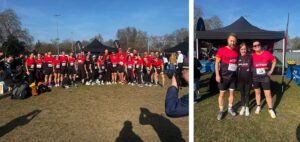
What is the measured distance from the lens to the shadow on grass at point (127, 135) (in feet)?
16.5

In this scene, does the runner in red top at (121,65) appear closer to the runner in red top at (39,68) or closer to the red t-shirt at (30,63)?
the runner in red top at (39,68)

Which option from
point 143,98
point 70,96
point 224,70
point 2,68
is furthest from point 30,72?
point 224,70

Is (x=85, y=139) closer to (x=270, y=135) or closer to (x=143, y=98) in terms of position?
(x=270, y=135)

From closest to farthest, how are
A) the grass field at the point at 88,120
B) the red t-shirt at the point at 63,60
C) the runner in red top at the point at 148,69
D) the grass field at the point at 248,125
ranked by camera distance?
1. the grass field at the point at 248,125
2. the grass field at the point at 88,120
3. the red t-shirt at the point at 63,60
4. the runner in red top at the point at 148,69

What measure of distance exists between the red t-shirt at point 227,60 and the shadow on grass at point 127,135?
1.94 meters

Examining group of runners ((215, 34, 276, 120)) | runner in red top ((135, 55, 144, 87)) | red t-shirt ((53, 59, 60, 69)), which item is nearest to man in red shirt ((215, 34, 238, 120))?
group of runners ((215, 34, 276, 120))

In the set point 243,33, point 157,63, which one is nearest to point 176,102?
point 243,33

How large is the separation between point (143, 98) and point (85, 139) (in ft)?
15.2

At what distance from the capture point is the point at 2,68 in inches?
506

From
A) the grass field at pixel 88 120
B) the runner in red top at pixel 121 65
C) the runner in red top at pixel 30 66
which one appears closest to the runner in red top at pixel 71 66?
the runner in red top at pixel 30 66

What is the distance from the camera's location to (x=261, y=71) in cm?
586

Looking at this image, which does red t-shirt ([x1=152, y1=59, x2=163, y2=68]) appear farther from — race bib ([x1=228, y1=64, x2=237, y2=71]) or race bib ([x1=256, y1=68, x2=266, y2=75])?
race bib ([x1=228, y1=64, x2=237, y2=71])

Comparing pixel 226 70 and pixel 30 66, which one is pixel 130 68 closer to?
pixel 30 66

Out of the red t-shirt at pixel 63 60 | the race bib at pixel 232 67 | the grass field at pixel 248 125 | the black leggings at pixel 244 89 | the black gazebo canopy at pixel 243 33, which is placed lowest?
the grass field at pixel 248 125
